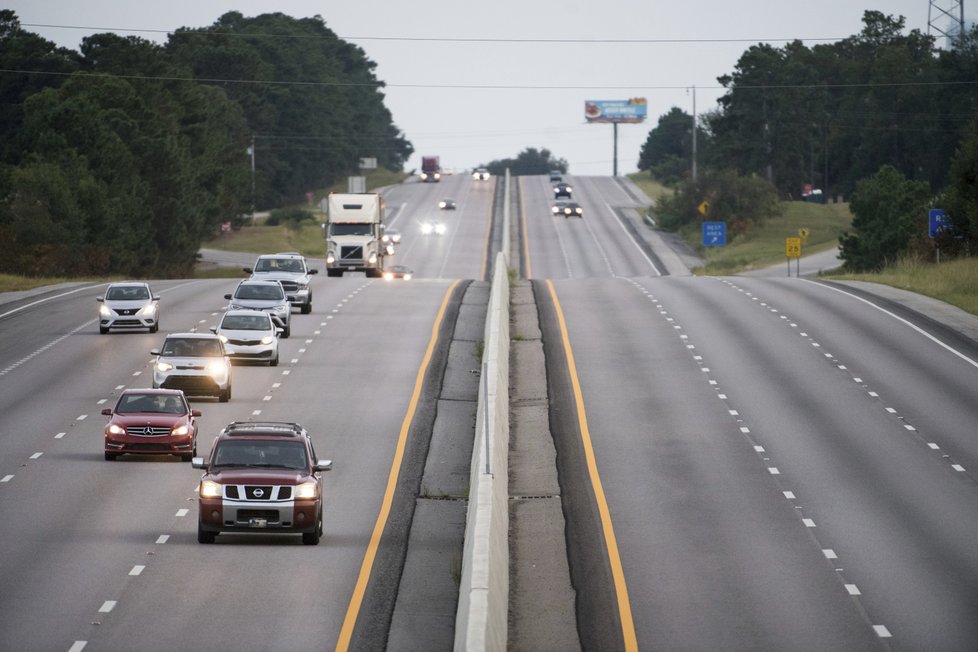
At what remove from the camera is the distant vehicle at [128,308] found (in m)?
44.9

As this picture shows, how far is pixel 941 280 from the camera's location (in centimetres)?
5709

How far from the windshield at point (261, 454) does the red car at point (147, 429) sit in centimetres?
564

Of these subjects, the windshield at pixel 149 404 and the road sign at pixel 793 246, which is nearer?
the windshield at pixel 149 404

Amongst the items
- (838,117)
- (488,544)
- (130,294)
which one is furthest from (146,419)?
(838,117)

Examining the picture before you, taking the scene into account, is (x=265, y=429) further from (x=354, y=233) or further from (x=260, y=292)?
(x=354, y=233)

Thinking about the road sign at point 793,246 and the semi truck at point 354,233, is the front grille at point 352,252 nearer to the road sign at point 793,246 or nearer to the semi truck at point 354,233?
the semi truck at point 354,233

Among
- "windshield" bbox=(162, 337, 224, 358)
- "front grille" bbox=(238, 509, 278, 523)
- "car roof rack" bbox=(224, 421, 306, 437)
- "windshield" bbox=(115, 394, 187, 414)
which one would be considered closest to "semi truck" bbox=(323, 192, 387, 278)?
"windshield" bbox=(162, 337, 224, 358)

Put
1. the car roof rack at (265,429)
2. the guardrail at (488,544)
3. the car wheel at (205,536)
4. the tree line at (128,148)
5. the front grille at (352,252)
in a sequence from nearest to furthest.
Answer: the guardrail at (488,544) < the car wheel at (205,536) < the car roof rack at (265,429) < the front grille at (352,252) < the tree line at (128,148)

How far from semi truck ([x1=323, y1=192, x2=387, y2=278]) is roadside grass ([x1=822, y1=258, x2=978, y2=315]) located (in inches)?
816

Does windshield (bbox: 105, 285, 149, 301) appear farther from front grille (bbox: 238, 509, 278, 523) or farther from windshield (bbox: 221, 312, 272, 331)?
front grille (bbox: 238, 509, 278, 523)

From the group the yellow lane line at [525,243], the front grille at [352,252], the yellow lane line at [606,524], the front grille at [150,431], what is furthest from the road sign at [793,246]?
the front grille at [150,431]

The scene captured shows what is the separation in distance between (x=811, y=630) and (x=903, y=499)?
8.02m

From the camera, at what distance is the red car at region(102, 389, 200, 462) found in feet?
89.3

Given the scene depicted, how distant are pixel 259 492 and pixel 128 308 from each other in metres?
25.2
